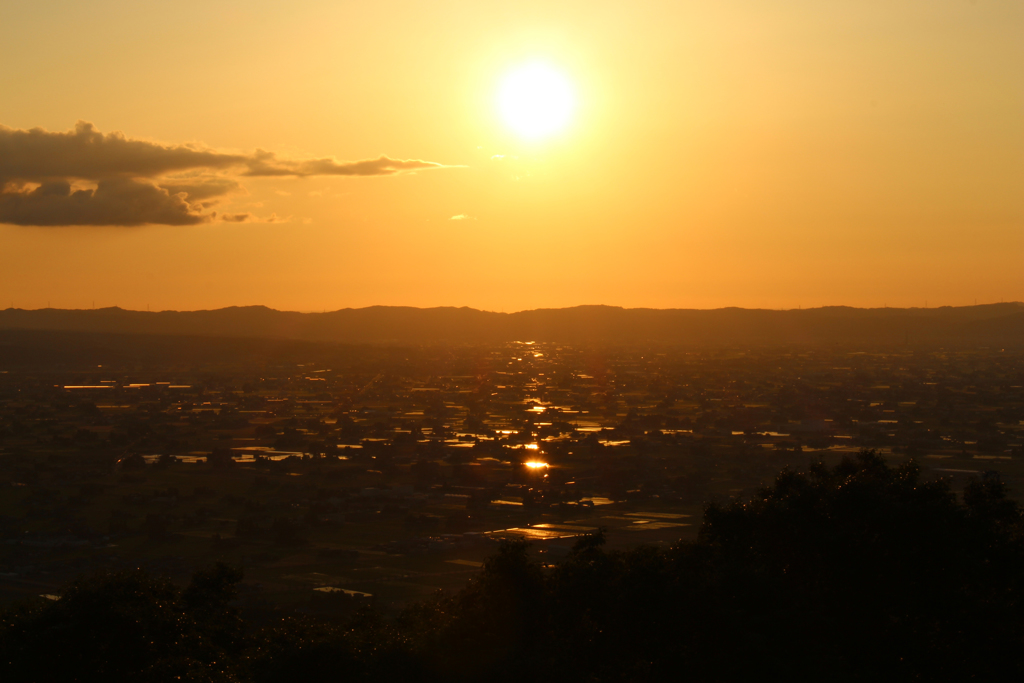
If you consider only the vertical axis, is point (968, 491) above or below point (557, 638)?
above

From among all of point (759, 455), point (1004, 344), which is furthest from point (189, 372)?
point (1004, 344)

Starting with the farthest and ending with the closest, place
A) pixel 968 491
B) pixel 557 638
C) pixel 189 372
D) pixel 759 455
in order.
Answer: pixel 189 372 < pixel 759 455 < pixel 968 491 < pixel 557 638

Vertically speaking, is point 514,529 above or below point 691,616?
below

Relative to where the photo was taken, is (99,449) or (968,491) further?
(99,449)

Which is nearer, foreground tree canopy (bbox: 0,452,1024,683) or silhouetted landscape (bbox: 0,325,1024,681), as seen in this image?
foreground tree canopy (bbox: 0,452,1024,683)

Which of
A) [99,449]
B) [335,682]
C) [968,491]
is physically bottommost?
[99,449]

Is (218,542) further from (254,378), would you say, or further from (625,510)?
(254,378)

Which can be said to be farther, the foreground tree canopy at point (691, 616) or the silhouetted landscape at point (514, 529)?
the silhouetted landscape at point (514, 529)

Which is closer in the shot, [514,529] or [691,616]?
[691,616]
